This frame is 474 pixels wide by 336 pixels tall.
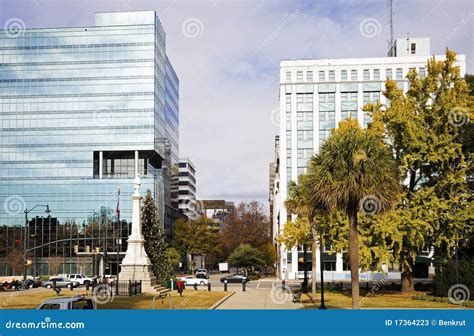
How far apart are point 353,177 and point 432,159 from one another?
73.8 feet

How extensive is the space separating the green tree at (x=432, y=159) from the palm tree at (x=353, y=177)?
1836cm

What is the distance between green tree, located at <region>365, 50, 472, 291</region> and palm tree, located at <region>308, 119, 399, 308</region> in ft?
60.2

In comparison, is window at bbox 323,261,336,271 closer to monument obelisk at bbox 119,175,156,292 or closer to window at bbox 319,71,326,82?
window at bbox 319,71,326,82

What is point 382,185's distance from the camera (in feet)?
78.1

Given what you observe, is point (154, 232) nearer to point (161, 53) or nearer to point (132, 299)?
point (132, 299)

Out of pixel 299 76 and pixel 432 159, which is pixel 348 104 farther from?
pixel 432 159

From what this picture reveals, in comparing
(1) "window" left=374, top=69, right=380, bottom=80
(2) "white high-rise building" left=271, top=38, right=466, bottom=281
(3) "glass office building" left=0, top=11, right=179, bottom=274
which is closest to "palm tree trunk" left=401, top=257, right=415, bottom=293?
(2) "white high-rise building" left=271, top=38, right=466, bottom=281

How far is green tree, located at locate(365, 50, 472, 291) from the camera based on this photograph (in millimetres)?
42469

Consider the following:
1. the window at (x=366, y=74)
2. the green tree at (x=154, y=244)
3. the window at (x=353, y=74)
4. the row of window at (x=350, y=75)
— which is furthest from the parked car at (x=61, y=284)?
the window at (x=366, y=74)

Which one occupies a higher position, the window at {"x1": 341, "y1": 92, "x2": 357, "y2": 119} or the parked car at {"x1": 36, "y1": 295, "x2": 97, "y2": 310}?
the window at {"x1": 341, "y1": 92, "x2": 357, "y2": 119}

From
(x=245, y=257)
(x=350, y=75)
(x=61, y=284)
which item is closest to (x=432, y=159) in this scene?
(x=61, y=284)
